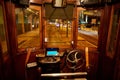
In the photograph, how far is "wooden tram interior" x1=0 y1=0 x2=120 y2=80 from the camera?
2944 mm

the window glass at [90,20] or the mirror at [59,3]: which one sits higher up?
the mirror at [59,3]

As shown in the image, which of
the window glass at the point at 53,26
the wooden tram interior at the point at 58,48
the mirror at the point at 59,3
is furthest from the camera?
the window glass at the point at 53,26

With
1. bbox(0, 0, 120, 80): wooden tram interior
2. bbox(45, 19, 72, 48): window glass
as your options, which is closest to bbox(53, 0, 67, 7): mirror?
bbox(0, 0, 120, 80): wooden tram interior

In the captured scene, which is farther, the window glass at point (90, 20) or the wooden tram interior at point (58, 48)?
the window glass at point (90, 20)

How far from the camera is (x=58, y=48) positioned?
3.58 meters

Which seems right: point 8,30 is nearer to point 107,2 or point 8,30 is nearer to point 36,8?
point 36,8

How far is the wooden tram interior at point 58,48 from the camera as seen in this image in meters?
2.94

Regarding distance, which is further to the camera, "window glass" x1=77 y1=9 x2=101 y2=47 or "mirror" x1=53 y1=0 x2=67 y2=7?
"window glass" x1=77 y1=9 x2=101 y2=47

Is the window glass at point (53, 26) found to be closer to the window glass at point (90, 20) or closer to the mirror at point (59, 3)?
the window glass at point (90, 20)

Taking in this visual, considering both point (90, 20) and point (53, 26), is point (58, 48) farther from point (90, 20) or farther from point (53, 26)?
point (90, 20)

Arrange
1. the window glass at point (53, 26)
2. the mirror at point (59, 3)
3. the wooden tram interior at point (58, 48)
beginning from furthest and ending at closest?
the window glass at point (53, 26) < the mirror at point (59, 3) < the wooden tram interior at point (58, 48)

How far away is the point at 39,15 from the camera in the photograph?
12.2 ft

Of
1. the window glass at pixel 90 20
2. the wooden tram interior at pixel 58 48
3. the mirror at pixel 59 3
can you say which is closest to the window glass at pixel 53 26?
the wooden tram interior at pixel 58 48

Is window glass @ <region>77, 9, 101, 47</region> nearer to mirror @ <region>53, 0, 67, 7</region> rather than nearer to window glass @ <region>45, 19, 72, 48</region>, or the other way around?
window glass @ <region>45, 19, 72, 48</region>
